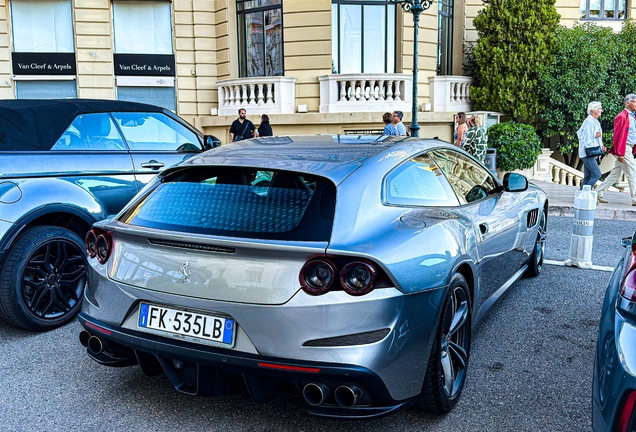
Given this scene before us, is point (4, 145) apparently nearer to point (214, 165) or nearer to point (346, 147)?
point (214, 165)

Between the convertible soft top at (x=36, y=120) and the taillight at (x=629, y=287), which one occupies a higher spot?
the convertible soft top at (x=36, y=120)

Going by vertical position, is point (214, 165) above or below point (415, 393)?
above

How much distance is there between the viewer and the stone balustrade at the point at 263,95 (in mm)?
16375

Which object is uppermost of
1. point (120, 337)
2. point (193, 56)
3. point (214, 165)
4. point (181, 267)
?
point (193, 56)

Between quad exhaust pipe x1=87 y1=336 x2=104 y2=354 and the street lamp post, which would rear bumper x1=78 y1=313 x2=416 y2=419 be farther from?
the street lamp post

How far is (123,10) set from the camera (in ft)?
Answer: 59.8

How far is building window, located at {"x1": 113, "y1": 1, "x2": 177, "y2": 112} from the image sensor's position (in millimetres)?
18141

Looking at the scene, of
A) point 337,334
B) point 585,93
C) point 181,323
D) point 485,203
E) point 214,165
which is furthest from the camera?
point 585,93

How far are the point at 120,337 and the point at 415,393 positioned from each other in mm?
1465

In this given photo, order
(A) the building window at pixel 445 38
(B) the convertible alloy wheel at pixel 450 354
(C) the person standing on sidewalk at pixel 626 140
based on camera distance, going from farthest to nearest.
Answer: (A) the building window at pixel 445 38, (C) the person standing on sidewalk at pixel 626 140, (B) the convertible alloy wheel at pixel 450 354

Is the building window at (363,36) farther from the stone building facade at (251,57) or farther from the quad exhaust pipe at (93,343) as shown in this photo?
the quad exhaust pipe at (93,343)

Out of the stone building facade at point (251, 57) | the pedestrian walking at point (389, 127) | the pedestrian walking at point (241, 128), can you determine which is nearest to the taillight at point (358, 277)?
the pedestrian walking at point (389, 127)

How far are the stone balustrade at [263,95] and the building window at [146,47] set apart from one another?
2362 millimetres

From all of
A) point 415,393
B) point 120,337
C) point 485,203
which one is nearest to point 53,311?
point 120,337
